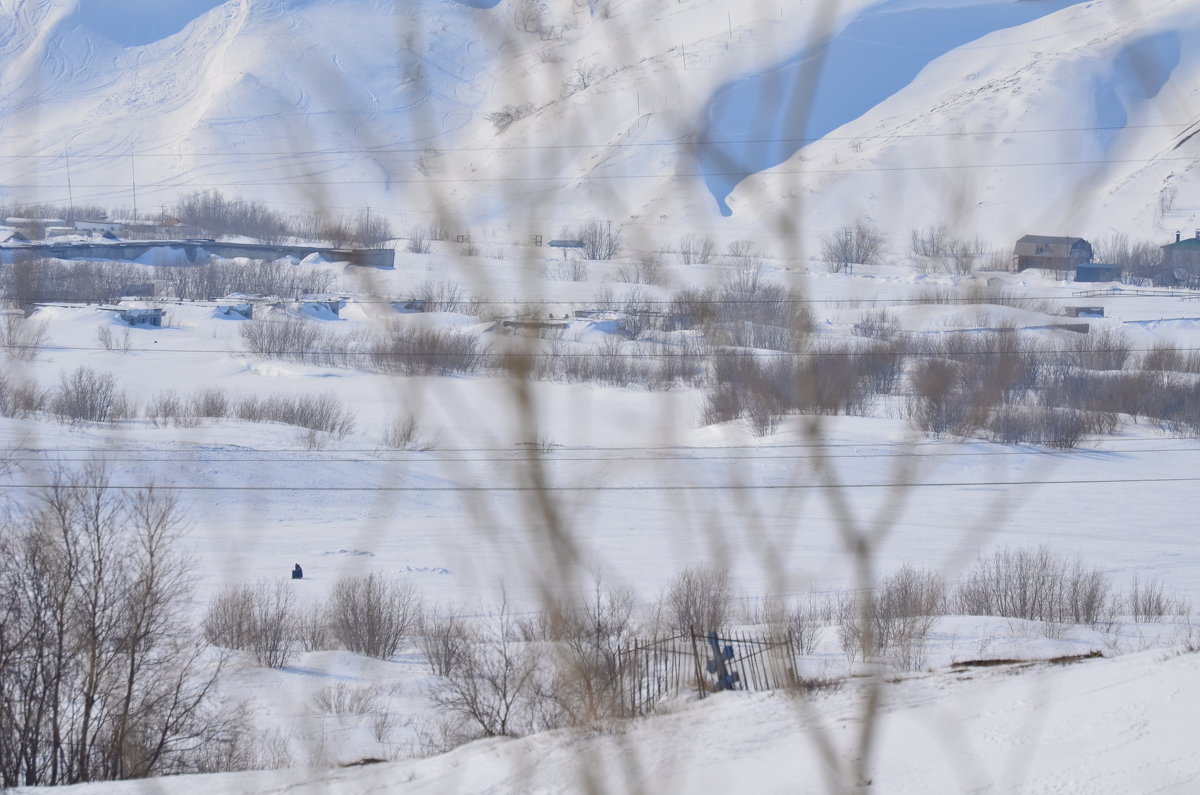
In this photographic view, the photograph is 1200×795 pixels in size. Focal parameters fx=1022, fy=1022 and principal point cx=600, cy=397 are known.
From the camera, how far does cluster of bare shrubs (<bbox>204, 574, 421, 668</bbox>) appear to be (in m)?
10.3

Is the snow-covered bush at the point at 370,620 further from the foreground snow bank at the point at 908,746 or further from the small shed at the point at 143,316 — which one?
the small shed at the point at 143,316

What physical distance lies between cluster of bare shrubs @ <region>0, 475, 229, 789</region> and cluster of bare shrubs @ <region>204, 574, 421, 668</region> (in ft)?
5.86

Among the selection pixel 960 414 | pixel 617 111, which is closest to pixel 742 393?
pixel 960 414

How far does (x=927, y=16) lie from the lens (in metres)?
3.77

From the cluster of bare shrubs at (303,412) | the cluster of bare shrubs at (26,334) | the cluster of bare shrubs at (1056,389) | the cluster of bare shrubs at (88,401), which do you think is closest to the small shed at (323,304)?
the cluster of bare shrubs at (26,334)

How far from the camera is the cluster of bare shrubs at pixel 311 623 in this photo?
10.3 meters

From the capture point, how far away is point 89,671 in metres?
7.56

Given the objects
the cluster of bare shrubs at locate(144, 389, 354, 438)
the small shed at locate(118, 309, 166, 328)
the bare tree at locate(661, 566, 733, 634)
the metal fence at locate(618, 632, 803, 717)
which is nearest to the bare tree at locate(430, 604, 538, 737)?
the metal fence at locate(618, 632, 803, 717)

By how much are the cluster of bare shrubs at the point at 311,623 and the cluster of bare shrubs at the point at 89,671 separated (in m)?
1.79

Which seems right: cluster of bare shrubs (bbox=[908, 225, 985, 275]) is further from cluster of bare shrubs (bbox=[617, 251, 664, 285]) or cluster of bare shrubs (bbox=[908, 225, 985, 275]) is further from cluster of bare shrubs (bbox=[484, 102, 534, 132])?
cluster of bare shrubs (bbox=[484, 102, 534, 132])

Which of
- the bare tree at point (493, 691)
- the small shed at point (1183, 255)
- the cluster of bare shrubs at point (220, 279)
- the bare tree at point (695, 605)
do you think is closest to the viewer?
the bare tree at point (493, 691)

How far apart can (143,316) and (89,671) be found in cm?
3048

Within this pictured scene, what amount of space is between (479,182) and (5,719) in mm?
7531

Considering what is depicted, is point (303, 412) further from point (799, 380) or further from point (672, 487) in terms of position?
point (799, 380)
